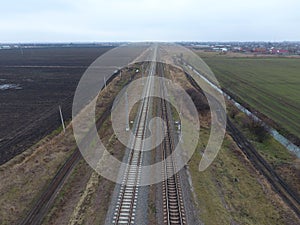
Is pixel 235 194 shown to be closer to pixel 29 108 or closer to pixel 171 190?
pixel 171 190

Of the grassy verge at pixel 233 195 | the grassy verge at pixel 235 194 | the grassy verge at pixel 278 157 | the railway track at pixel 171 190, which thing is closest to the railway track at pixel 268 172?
the grassy verge at pixel 278 157

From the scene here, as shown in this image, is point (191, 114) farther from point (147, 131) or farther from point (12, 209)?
point (12, 209)

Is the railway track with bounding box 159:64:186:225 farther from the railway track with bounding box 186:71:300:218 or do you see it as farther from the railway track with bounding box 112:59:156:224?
the railway track with bounding box 186:71:300:218

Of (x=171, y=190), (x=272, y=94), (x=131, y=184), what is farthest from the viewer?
(x=272, y=94)

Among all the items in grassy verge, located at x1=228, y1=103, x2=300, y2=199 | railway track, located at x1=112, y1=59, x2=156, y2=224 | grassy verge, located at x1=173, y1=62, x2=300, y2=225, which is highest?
railway track, located at x1=112, y1=59, x2=156, y2=224

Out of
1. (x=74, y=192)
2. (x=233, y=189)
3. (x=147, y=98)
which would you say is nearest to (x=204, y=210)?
(x=233, y=189)

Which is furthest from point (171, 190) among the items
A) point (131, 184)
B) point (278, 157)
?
point (278, 157)

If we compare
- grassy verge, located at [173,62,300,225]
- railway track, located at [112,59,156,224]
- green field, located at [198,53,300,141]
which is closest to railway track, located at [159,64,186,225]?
grassy verge, located at [173,62,300,225]

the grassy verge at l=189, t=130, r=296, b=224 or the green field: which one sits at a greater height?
the grassy verge at l=189, t=130, r=296, b=224

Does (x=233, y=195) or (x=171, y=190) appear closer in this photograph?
(x=171, y=190)
